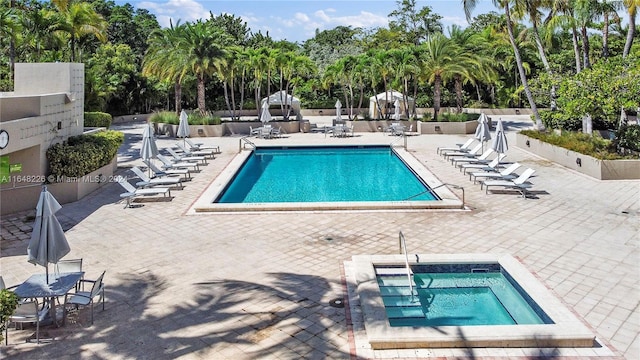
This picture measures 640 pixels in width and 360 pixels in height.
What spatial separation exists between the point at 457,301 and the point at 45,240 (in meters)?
6.27

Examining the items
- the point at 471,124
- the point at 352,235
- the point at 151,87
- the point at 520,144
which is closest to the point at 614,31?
the point at 471,124

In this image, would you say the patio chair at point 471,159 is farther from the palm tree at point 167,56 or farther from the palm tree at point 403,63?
the palm tree at point 167,56

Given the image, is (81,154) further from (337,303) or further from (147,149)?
(337,303)

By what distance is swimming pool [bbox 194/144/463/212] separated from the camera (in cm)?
1309

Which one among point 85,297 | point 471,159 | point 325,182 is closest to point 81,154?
point 325,182

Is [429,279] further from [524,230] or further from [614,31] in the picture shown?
[614,31]

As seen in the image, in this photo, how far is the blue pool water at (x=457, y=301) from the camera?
732cm

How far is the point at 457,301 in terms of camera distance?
26.2 feet

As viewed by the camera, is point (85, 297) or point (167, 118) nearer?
point (85, 297)

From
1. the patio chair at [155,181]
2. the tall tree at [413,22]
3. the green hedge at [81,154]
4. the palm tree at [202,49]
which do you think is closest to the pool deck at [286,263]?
the patio chair at [155,181]

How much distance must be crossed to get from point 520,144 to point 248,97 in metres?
27.1

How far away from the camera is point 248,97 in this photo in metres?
44.3

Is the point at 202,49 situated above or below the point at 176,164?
above

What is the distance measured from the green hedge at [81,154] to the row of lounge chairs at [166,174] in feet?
3.32
